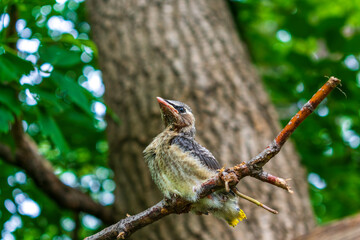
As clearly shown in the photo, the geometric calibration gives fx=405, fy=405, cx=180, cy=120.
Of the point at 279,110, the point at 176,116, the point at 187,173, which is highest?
the point at 279,110

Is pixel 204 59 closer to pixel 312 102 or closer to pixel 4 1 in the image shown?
pixel 4 1

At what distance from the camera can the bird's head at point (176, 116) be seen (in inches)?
90.6

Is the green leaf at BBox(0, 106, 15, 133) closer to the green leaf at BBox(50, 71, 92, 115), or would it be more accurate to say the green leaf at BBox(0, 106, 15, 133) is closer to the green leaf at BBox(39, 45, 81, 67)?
the green leaf at BBox(50, 71, 92, 115)

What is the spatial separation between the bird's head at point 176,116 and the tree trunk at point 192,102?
155cm

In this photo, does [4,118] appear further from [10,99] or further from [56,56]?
[56,56]

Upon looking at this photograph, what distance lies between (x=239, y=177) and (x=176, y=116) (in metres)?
0.98

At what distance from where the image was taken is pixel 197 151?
1978mm

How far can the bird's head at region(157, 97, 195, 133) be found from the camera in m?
2.30

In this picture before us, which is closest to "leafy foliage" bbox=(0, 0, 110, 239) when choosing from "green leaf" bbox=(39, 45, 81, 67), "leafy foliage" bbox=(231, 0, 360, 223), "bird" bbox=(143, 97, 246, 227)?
"green leaf" bbox=(39, 45, 81, 67)

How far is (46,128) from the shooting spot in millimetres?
2809

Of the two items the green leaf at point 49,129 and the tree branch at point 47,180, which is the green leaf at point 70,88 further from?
the tree branch at point 47,180

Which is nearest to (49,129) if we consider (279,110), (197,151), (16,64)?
(16,64)

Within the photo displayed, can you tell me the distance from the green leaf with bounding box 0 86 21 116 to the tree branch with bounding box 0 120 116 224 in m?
1.29

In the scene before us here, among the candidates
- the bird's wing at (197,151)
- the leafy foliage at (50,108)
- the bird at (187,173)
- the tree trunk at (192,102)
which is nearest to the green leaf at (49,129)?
the leafy foliage at (50,108)
